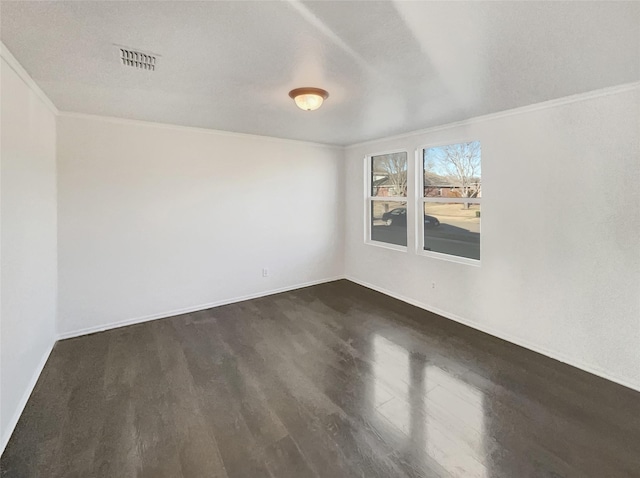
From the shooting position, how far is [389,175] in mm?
A: 4879

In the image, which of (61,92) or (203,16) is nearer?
(203,16)

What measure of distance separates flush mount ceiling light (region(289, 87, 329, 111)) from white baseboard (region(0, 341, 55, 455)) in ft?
9.95

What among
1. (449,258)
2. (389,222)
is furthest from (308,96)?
(389,222)

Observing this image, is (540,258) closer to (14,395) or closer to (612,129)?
(612,129)

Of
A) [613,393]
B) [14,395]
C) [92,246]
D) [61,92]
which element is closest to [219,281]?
[92,246]

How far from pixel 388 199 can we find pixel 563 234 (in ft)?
7.92

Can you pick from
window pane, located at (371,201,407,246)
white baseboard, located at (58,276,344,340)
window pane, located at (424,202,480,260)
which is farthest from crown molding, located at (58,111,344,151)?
white baseboard, located at (58,276,344,340)

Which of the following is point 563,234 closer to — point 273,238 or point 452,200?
point 452,200

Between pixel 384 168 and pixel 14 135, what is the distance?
4.29 metres

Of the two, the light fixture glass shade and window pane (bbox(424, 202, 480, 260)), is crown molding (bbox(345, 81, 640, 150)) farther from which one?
the light fixture glass shade

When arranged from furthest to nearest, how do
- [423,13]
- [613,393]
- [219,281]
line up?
[219,281] → [613,393] → [423,13]

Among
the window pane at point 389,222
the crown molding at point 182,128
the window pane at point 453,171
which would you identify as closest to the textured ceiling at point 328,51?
the crown molding at point 182,128

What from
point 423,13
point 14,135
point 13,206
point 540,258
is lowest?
point 540,258

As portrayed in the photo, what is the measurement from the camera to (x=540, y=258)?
297 centimetres
